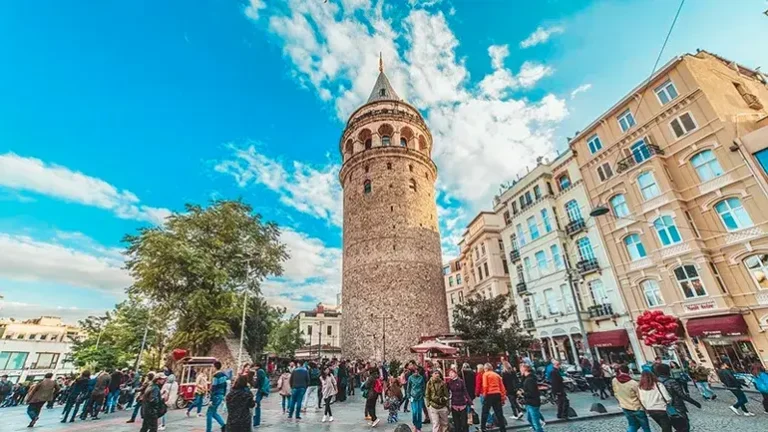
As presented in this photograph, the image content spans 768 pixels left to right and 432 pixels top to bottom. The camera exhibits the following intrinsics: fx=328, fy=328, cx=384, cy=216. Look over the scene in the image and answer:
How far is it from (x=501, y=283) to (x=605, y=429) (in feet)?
65.6

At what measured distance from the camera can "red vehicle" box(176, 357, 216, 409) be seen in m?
12.2

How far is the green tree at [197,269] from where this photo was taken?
18.0 m

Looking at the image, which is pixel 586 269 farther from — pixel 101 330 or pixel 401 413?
pixel 101 330

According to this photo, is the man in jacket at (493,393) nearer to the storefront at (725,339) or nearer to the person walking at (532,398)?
the person walking at (532,398)

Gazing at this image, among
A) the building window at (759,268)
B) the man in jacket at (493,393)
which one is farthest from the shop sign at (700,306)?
the man in jacket at (493,393)

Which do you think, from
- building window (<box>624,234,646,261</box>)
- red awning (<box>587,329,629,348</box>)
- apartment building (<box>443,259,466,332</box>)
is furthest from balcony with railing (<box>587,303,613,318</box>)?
apartment building (<box>443,259,466,332</box>)

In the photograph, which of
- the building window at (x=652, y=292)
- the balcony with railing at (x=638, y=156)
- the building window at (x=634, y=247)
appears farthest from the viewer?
the building window at (x=634, y=247)

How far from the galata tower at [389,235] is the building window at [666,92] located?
15.4m

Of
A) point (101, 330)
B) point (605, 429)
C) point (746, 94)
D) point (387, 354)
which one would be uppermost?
point (746, 94)

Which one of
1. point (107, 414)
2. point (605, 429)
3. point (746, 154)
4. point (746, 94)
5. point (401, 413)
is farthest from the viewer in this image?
point (746, 94)

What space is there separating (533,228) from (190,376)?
21.8 meters

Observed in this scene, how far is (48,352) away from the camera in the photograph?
42062mm

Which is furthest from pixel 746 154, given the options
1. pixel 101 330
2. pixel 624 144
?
pixel 101 330

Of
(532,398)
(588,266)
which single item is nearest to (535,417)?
(532,398)
